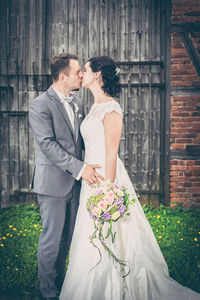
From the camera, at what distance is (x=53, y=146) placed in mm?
3164

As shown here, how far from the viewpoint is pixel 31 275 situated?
368 centimetres

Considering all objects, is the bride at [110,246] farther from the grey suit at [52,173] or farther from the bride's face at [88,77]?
the grey suit at [52,173]

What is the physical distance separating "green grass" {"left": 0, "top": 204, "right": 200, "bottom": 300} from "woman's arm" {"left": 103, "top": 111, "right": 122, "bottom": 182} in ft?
4.71

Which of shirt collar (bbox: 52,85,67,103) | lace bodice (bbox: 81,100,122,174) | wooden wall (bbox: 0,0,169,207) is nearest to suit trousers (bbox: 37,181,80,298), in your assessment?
lace bodice (bbox: 81,100,122,174)

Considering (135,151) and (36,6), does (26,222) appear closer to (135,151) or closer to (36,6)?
(135,151)

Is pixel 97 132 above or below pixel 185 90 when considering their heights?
below

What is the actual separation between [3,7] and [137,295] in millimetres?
5002

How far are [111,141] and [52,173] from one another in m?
0.67

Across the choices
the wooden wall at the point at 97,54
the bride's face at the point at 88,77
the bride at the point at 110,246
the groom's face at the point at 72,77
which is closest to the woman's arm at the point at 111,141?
the bride at the point at 110,246

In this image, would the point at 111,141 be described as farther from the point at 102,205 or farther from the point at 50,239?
the point at 50,239

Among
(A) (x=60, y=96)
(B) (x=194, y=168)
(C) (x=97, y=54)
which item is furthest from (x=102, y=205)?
(C) (x=97, y=54)

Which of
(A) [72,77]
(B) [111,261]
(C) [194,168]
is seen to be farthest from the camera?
(C) [194,168]

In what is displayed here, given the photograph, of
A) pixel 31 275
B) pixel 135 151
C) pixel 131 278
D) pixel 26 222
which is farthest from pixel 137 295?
pixel 135 151

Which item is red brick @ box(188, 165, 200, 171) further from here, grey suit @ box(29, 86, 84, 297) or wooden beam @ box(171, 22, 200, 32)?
grey suit @ box(29, 86, 84, 297)
